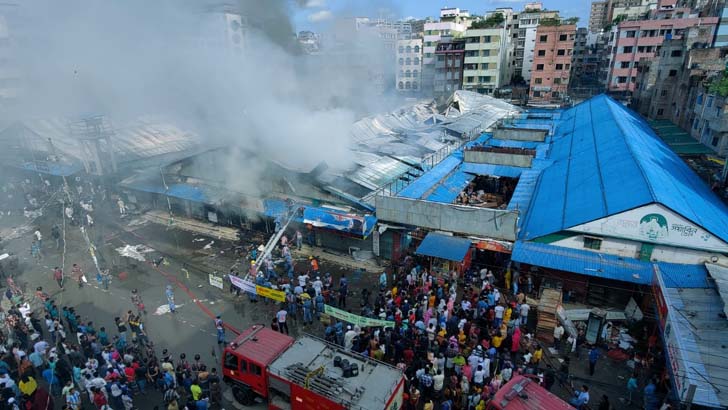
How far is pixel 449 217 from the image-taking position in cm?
1502

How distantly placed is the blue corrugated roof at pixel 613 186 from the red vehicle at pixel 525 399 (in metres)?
7.18

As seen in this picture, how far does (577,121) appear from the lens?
3069cm

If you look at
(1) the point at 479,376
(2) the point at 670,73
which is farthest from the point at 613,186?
(2) the point at 670,73

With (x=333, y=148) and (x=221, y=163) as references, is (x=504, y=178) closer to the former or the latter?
(x=333, y=148)

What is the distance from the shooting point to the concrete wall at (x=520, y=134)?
1057 inches

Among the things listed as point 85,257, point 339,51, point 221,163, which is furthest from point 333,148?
point 339,51

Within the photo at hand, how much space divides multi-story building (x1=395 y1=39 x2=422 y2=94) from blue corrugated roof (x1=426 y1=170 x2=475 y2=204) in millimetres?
47699

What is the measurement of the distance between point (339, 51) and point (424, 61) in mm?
20700

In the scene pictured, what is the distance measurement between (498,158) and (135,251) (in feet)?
61.7

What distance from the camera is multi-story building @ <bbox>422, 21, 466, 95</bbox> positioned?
63938 mm

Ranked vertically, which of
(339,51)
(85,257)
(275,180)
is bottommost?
(85,257)

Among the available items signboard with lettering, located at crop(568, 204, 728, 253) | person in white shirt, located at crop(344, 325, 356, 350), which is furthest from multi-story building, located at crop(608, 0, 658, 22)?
person in white shirt, located at crop(344, 325, 356, 350)

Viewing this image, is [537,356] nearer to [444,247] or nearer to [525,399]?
[525,399]

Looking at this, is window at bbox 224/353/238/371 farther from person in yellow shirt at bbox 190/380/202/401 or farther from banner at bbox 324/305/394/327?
banner at bbox 324/305/394/327
